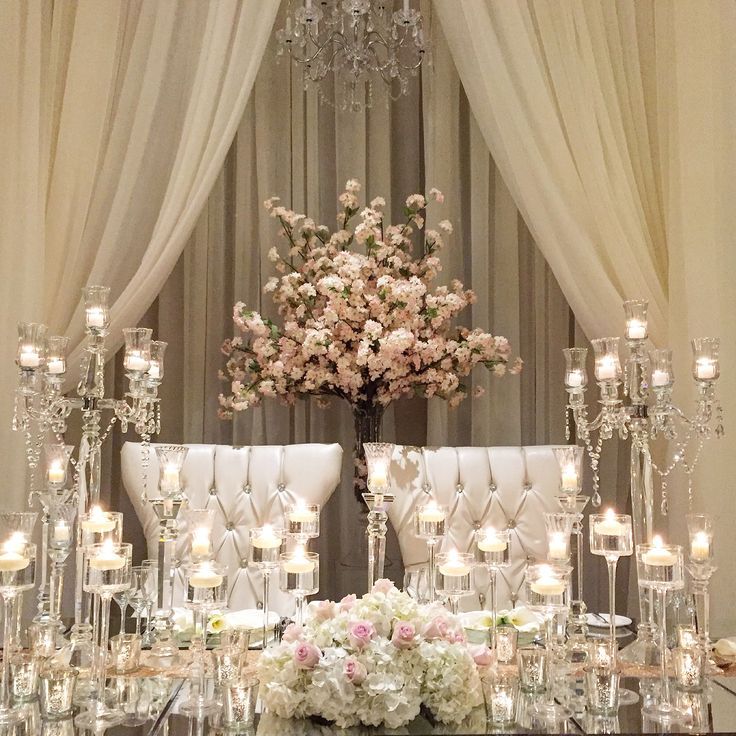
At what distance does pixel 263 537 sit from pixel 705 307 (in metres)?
1.69

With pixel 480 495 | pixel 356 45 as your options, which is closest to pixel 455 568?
pixel 480 495

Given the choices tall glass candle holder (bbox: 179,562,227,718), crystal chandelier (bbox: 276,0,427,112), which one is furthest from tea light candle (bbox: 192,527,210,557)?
crystal chandelier (bbox: 276,0,427,112)

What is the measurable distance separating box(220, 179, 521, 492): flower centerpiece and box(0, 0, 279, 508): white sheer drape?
374mm

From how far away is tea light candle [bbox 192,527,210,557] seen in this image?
1.63 metres

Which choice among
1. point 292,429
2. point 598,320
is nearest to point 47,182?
point 292,429

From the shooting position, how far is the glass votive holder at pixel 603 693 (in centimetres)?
138

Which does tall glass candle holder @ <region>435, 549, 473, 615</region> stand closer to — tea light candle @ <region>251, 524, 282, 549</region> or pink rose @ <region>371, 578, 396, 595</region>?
pink rose @ <region>371, 578, 396, 595</region>

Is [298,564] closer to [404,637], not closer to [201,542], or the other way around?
[201,542]

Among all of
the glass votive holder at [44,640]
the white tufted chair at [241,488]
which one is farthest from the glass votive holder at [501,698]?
the white tufted chair at [241,488]

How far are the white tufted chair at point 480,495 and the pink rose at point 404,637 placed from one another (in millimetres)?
1135

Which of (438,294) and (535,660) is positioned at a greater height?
(438,294)

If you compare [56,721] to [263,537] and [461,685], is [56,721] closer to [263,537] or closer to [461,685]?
[263,537]

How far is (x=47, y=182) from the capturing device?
9.00 ft

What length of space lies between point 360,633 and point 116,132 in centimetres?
204
